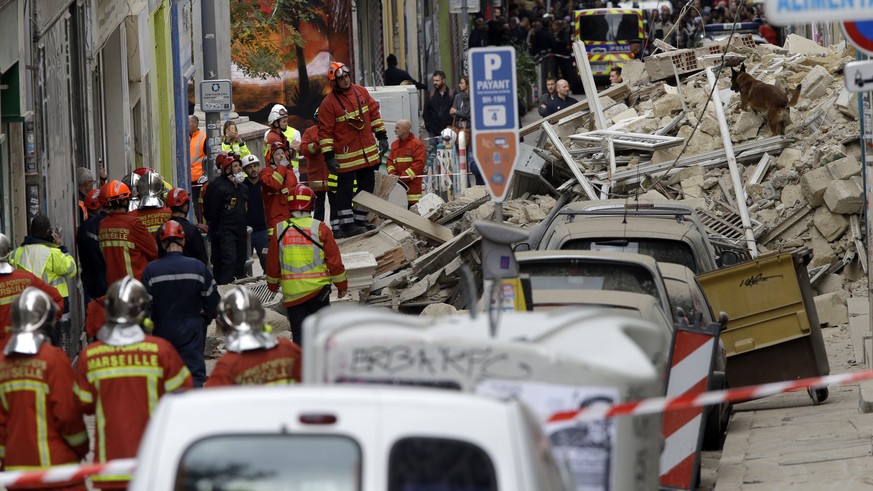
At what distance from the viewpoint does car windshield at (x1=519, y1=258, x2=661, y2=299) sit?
11031 millimetres

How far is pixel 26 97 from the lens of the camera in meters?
14.0

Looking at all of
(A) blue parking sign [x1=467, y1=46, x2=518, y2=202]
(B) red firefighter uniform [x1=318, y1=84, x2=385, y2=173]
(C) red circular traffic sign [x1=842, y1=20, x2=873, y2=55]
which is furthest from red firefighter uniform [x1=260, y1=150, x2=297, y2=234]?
(C) red circular traffic sign [x1=842, y1=20, x2=873, y2=55]

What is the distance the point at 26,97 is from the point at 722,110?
8617 millimetres

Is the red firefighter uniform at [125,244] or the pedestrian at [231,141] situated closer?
the red firefighter uniform at [125,244]

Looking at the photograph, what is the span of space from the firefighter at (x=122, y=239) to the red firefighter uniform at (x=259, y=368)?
5794 mm

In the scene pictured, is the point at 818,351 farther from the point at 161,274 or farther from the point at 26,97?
the point at 26,97

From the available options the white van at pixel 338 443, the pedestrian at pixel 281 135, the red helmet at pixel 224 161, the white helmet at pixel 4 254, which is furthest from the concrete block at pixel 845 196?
the white van at pixel 338 443

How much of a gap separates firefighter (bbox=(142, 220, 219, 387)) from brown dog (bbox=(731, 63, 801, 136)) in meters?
9.06

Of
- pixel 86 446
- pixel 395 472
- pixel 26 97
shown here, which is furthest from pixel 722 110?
pixel 395 472

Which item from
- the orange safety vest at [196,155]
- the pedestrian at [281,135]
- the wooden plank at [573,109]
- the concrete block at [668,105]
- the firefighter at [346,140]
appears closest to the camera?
the firefighter at [346,140]

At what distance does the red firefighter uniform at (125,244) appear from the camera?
1296 cm

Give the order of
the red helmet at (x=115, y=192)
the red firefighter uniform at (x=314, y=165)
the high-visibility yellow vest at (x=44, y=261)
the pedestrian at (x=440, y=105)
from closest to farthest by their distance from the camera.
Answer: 1. the high-visibility yellow vest at (x=44, y=261)
2. the red helmet at (x=115, y=192)
3. the red firefighter uniform at (x=314, y=165)
4. the pedestrian at (x=440, y=105)

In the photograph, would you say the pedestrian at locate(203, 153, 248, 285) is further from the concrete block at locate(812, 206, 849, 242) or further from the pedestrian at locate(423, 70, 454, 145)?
the pedestrian at locate(423, 70, 454, 145)

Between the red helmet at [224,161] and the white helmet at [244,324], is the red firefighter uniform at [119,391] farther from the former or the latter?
the red helmet at [224,161]
